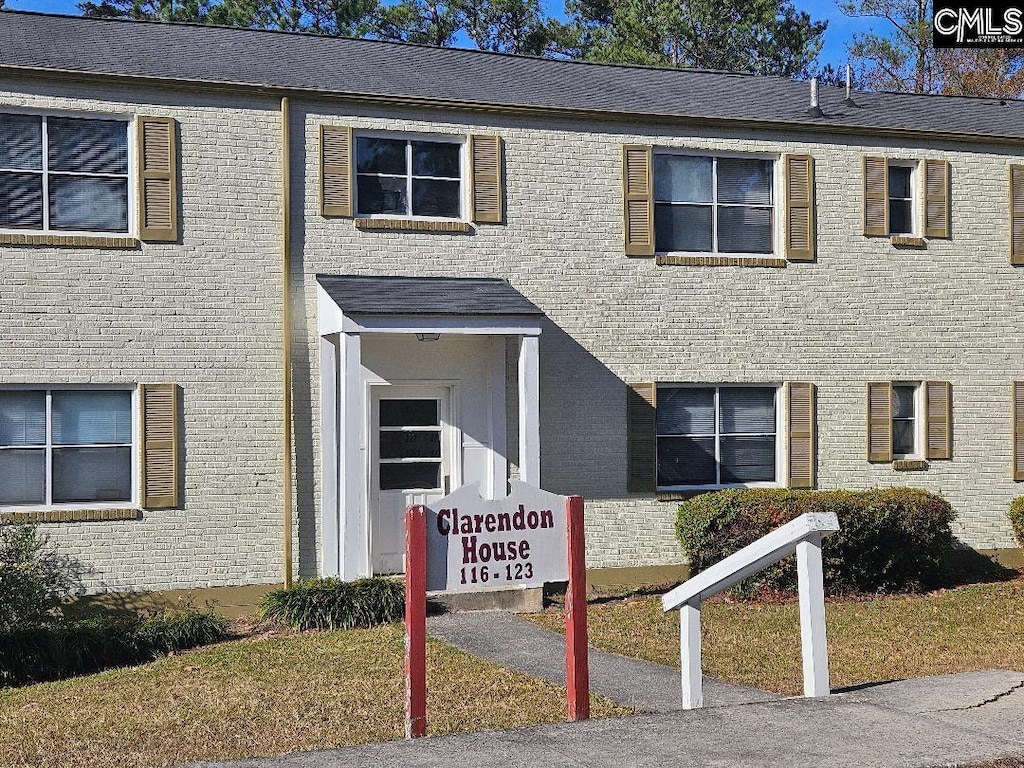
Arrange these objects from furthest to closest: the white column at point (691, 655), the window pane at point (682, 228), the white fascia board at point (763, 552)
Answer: the window pane at point (682, 228) < the white column at point (691, 655) < the white fascia board at point (763, 552)

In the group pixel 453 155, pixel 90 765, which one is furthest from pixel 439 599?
pixel 90 765

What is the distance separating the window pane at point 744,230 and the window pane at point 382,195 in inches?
151

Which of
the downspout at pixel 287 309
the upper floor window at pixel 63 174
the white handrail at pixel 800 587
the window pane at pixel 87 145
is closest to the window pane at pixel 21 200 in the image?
the upper floor window at pixel 63 174

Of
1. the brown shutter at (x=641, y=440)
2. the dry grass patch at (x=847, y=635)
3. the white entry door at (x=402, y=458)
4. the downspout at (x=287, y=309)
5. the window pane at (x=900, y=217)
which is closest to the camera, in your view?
the dry grass patch at (x=847, y=635)

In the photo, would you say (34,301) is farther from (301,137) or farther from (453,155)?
(453,155)

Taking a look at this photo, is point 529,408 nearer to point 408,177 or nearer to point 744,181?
point 408,177

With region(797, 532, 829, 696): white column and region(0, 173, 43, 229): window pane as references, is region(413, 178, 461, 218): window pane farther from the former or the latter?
region(797, 532, 829, 696): white column

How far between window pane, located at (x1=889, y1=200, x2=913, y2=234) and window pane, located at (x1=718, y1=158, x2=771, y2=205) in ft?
5.66

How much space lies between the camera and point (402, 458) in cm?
1505

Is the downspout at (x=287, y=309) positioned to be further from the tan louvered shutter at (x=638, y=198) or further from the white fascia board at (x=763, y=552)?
the white fascia board at (x=763, y=552)

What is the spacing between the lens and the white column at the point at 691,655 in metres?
8.45

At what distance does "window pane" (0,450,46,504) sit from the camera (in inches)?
532

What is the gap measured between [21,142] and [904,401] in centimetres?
1064

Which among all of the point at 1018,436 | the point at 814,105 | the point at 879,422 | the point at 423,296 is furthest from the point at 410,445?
the point at 1018,436
